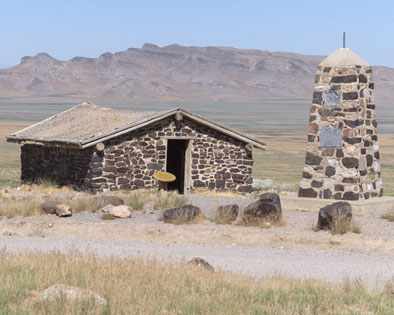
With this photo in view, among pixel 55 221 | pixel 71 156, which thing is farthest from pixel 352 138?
pixel 71 156

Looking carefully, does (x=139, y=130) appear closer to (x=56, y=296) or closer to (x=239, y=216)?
(x=239, y=216)

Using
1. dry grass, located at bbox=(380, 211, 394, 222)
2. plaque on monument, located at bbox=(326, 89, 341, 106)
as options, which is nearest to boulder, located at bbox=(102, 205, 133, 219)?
plaque on monument, located at bbox=(326, 89, 341, 106)

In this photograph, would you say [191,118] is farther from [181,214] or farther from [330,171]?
[181,214]

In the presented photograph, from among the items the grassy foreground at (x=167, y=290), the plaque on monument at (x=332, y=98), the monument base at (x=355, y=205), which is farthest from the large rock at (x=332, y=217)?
the grassy foreground at (x=167, y=290)

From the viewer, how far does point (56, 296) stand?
792cm

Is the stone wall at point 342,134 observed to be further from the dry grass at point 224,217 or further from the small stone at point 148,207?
the small stone at point 148,207

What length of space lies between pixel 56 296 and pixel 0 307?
22.9 inches

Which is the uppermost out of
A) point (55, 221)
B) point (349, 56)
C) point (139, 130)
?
point (349, 56)

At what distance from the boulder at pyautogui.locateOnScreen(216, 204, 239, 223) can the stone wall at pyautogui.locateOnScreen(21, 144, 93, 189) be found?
7.97 m

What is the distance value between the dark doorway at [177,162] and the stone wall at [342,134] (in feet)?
25.5

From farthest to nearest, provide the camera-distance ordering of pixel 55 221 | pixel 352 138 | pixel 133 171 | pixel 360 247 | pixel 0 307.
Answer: pixel 133 171, pixel 352 138, pixel 55 221, pixel 360 247, pixel 0 307

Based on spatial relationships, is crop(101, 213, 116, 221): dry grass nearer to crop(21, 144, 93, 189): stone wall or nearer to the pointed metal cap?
the pointed metal cap

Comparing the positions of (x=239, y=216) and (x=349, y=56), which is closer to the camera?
(x=239, y=216)

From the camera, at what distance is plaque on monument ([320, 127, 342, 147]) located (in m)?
18.3
